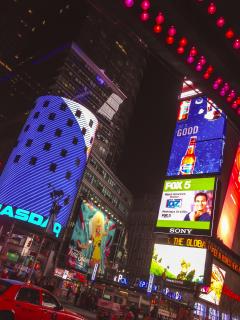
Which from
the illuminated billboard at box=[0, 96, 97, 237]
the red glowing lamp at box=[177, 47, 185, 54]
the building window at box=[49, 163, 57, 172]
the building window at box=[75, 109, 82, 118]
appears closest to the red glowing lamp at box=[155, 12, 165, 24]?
the red glowing lamp at box=[177, 47, 185, 54]

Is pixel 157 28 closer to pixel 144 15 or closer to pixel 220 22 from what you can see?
pixel 144 15

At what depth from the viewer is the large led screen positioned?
32781 millimetres

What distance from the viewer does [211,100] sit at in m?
5.55

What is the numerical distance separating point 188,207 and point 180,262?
547 centimetres

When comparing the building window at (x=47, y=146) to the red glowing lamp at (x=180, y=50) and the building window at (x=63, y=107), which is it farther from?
the red glowing lamp at (x=180, y=50)

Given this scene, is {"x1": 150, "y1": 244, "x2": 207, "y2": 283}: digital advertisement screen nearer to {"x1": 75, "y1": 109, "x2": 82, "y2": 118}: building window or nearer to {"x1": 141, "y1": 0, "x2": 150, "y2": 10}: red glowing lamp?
{"x1": 75, "y1": 109, "x2": 82, "y2": 118}: building window

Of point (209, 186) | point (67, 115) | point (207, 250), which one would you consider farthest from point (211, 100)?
point (67, 115)

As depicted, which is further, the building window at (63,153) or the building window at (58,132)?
the building window at (58,132)

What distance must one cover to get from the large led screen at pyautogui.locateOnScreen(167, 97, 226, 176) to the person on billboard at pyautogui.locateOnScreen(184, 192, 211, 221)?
2616mm

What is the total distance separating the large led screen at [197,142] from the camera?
108 ft

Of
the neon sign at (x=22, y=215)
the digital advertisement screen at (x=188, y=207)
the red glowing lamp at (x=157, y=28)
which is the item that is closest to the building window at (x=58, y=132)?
the neon sign at (x=22, y=215)

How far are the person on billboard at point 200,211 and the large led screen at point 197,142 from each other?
2.62 m

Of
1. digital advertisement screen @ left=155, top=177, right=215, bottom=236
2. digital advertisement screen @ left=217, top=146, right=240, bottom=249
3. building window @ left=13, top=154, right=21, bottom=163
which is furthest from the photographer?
building window @ left=13, top=154, right=21, bottom=163

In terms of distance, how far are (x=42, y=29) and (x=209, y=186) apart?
105 metres
